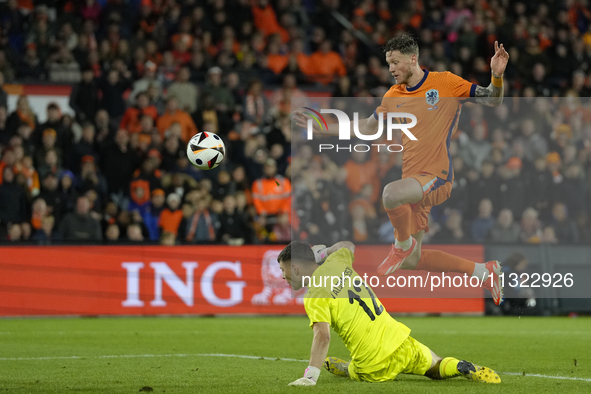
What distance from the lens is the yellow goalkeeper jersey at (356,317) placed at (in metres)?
7.03

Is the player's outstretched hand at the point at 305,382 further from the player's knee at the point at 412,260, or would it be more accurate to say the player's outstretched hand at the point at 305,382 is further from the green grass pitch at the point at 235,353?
the player's knee at the point at 412,260

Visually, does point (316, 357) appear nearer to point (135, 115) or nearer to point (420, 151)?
point (420, 151)

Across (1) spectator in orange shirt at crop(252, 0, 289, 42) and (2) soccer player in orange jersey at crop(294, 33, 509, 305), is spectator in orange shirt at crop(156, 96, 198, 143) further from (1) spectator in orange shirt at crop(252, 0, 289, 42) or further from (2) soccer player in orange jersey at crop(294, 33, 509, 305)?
(2) soccer player in orange jersey at crop(294, 33, 509, 305)

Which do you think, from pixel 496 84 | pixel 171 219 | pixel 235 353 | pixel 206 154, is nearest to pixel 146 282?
pixel 171 219

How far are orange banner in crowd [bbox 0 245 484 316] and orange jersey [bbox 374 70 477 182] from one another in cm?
578

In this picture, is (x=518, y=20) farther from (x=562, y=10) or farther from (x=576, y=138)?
(x=576, y=138)

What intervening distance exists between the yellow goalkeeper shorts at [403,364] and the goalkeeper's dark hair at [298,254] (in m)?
1.01

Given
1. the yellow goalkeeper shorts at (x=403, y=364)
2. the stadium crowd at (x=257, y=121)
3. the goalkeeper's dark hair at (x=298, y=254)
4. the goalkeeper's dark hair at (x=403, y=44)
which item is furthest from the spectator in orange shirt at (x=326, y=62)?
the yellow goalkeeper shorts at (x=403, y=364)

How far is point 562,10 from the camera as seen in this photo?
2230cm

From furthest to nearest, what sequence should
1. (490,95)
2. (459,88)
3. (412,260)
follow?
(412,260)
(459,88)
(490,95)

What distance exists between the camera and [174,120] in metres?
16.4

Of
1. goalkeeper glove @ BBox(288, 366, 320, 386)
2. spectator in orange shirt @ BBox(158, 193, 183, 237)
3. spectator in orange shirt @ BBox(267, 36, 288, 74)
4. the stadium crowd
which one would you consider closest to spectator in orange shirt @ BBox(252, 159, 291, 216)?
the stadium crowd

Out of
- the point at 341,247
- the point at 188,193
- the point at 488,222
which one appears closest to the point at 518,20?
the point at 188,193

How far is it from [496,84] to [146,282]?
816 centimetres
